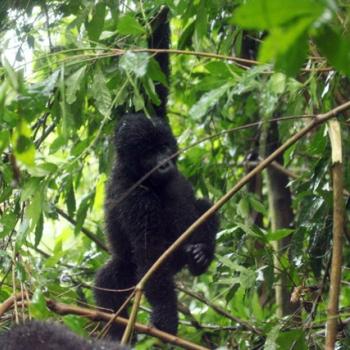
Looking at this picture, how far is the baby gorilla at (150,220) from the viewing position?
4.16 m

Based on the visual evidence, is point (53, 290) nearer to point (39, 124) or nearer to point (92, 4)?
point (39, 124)

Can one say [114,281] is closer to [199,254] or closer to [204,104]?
[199,254]

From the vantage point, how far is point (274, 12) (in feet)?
4.16

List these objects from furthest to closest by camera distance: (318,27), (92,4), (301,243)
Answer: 1. (301,243)
2. (92,4)
3. (318,27)

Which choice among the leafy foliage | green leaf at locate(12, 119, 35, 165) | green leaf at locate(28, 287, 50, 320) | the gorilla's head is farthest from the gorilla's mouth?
green leaf at locate(12, 119, 35, 165)

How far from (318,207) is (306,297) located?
0.45m

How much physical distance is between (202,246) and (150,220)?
1.21ft

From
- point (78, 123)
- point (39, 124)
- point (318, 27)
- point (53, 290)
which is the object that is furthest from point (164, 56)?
point (318, 27)

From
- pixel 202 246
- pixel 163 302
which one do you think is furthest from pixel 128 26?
pixel 163 302

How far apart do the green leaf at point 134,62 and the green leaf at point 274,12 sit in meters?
1.35

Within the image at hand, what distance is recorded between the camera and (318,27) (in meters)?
1.37

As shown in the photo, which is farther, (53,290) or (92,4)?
(53,290)

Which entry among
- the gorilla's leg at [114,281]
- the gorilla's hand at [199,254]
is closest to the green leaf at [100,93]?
the gorilla's hand at [199,254]

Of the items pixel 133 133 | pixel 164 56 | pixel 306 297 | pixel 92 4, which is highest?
pixel 92 4
